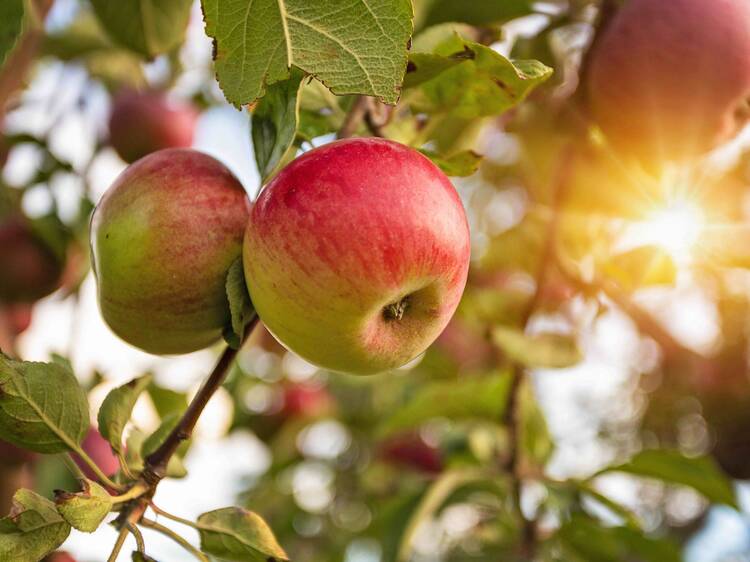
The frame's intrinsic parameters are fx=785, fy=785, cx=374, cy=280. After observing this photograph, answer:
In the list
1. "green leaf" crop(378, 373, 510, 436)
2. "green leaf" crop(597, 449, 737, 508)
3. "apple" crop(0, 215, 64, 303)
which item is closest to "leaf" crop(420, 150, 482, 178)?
"green leaf" crop(378, 373, 510, 436)

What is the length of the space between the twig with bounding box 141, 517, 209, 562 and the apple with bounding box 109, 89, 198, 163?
1.21 m

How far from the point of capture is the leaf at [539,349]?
49.2 inches

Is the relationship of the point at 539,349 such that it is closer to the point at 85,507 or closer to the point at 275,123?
the point at 275,123

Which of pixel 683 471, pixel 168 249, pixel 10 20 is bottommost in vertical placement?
pixel 683 471

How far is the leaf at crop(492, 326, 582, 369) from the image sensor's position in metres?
1.25

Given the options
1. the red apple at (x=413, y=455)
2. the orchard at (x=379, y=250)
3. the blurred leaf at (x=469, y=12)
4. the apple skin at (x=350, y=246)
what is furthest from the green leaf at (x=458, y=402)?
the red apple at (x=413, y=455)

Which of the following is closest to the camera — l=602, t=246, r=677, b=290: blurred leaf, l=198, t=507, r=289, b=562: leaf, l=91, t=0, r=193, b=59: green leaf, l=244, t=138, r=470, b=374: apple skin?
l=244, t=138, r=470, b=374: apple skin

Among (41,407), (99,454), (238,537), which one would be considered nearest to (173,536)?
(238,537)

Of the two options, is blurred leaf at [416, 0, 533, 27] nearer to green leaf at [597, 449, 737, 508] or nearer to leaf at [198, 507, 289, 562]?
leaf at [198, 507, 289, 562]

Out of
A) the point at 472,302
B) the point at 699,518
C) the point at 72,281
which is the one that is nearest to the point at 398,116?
the point at 472,302

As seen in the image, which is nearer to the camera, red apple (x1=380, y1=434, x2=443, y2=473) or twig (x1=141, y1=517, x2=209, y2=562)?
twig (x1=141, y1=517, x2=209, y2=562)

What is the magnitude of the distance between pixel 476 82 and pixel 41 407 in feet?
1.75

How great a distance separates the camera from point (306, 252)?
2.09 feet

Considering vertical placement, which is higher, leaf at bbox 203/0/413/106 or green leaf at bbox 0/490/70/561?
leaf at bbox 203/0/413/106
